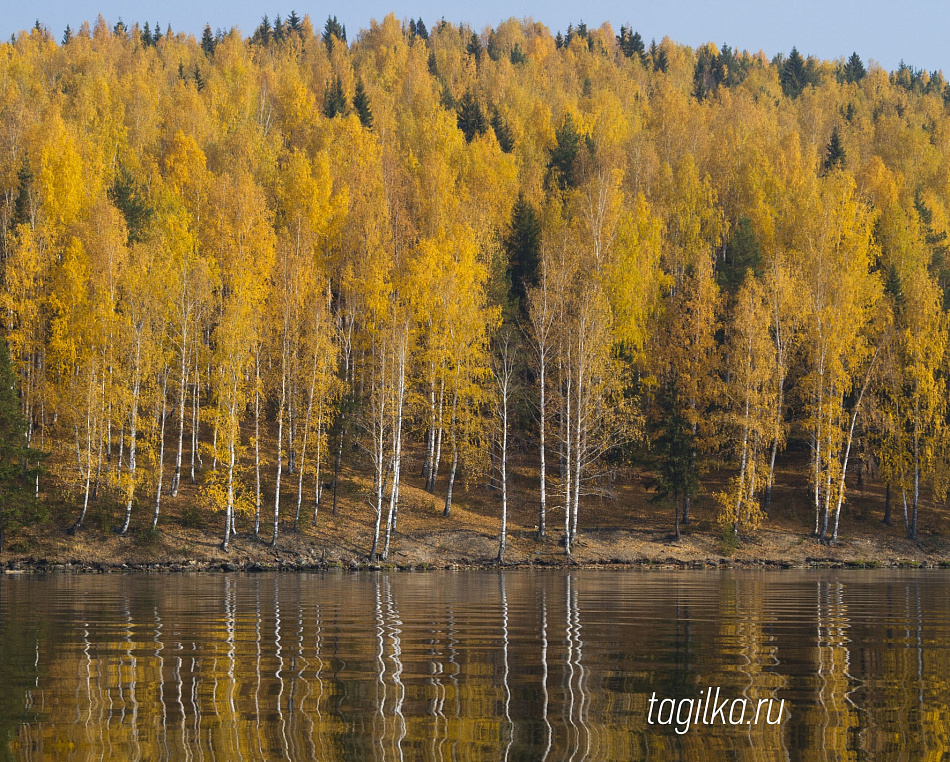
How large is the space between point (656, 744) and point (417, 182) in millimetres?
57594

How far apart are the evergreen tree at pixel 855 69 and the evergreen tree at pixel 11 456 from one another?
12830cm

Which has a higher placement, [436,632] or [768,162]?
[768,162]

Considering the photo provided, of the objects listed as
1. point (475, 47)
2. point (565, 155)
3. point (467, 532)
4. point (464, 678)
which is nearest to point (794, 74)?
point (475, 47)

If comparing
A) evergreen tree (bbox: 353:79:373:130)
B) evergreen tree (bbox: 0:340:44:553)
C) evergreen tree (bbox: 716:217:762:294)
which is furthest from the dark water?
evergreen tree (bbox: 353:79:373:130)

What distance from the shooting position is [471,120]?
87125 mm

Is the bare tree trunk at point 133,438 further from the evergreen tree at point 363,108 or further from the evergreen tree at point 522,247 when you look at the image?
the evergreen tree at point 363,108

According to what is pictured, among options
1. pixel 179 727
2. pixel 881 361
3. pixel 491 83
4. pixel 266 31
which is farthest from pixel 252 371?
pixel 266 31

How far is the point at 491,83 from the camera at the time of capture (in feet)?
361

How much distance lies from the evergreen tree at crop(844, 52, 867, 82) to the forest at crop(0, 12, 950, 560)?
7104cm

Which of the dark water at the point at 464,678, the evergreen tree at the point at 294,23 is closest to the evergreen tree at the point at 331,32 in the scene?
the evergreen tree at the point at 294,23

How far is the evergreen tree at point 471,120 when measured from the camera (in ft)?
283

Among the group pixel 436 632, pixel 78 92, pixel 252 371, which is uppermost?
pixel 78 92

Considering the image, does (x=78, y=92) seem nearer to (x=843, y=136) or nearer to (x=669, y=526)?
(x=669, y=526)

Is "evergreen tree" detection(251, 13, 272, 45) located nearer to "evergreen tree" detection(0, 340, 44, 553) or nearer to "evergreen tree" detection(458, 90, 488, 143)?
"evergreen tree" detection(458, 90, 488, 143)
